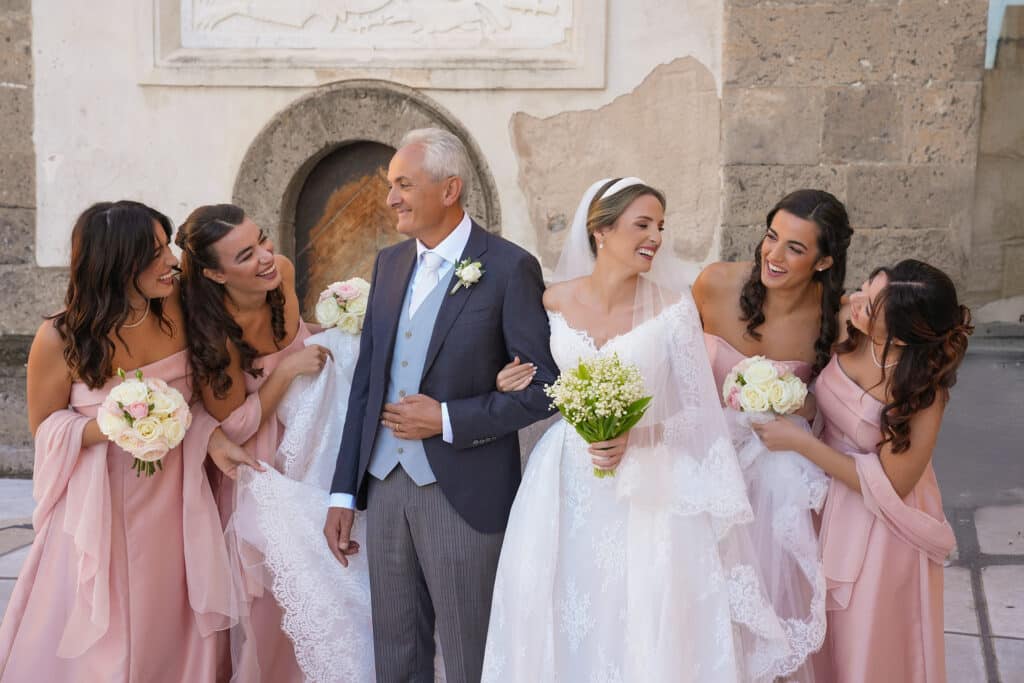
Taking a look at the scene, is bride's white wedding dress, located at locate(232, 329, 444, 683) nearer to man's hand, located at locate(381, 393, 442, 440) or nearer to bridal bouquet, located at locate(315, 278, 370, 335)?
bridal bouquet, located at locate(315, 278, 370, 335)

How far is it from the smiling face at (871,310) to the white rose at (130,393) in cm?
239

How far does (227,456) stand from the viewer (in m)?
3.75

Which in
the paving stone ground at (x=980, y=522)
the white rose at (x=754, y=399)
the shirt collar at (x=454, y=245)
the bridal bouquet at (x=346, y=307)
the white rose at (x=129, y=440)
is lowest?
the paving stone ground at (x=980, y=522)

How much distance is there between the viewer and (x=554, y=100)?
6.90m

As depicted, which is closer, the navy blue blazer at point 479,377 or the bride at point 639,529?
the bride at point 639,529

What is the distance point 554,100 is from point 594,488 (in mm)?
4113

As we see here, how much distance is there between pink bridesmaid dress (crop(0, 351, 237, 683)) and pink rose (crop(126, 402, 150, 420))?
0.84 ft

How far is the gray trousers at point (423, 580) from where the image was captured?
336 cm

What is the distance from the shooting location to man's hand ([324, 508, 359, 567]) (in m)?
3.54

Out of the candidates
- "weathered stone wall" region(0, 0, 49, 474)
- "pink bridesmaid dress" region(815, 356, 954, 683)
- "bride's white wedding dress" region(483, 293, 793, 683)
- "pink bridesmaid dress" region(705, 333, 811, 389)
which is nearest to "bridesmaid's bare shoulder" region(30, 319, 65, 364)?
"bride's white wedding dress" region(483, 293, 793, 683)

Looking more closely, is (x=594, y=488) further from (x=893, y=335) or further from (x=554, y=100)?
(x=554, y=100)

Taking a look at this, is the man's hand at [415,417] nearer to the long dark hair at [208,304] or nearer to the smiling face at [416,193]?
the smiling face at [416,193]

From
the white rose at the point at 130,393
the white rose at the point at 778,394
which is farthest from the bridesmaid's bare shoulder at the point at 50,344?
the white rose at the point at 778,394

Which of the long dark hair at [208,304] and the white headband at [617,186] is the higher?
the white headband at [617,186]
